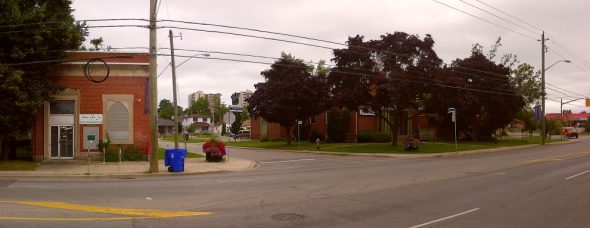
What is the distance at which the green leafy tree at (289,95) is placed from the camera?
4781 centimetres

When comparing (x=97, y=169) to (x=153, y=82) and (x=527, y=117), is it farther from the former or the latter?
(x=527, y=117)

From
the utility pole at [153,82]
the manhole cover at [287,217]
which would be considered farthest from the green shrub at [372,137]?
the manhole cover at [287,217]

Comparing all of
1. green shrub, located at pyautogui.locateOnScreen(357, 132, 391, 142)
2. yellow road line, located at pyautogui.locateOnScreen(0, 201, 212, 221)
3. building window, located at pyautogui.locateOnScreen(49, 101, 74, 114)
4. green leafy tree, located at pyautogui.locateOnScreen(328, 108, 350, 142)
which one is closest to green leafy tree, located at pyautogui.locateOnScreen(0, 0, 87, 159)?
building window, located at pyautogui.locateOnScreen(49, 101, 74, 114)

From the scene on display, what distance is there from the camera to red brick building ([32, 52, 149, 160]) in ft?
94.5

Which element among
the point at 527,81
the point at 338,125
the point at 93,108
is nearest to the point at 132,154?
the point at 93,108

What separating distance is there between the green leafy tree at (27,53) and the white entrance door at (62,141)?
2407 millimetres

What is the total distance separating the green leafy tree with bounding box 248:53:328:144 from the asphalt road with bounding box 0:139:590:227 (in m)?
29.7

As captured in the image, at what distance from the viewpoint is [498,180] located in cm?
1712

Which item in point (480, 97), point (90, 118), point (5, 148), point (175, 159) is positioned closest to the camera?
point (175, 159)

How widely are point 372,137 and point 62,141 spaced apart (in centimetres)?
3242

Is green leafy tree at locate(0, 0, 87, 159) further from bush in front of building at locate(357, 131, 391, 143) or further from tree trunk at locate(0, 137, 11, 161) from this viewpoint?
bush in front of building at locate(357, 131, 391, 143)

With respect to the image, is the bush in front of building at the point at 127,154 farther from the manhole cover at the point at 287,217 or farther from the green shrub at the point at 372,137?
the green shrub at the point at 372,137

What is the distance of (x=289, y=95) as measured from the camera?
47.4 meters

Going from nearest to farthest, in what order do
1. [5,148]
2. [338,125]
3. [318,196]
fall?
1. [318,196]
2. [5,148]
3. [338,125]
